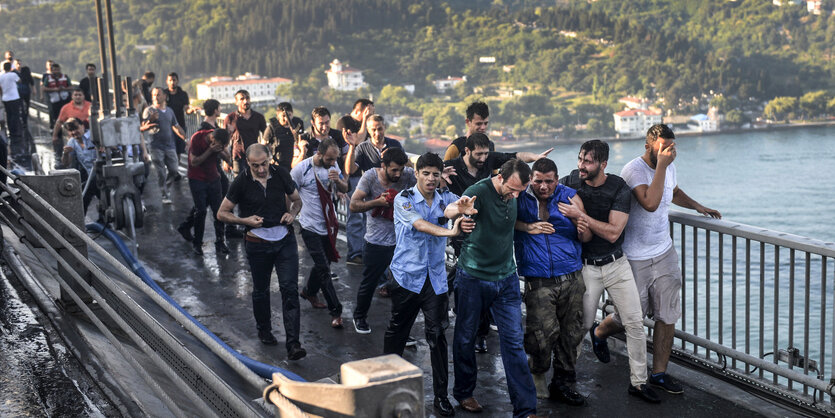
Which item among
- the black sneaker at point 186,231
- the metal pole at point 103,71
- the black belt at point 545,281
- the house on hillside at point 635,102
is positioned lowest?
the house on hillside at point 635,102

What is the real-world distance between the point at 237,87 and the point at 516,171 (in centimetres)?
12121

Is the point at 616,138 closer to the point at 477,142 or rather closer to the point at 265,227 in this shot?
the point at 477,142

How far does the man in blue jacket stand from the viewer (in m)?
6.03

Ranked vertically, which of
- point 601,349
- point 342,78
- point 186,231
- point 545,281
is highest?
point 342,78

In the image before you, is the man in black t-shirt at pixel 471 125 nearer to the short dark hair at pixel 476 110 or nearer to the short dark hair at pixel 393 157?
the short dark hair at pixel 476 110

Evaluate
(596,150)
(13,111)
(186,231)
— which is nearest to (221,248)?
(186,231)

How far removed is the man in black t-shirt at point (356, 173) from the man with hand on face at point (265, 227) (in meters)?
1.96

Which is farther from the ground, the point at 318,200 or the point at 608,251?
the point at 318,200

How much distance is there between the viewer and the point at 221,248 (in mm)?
10789

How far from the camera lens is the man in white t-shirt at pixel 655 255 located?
20.4ft

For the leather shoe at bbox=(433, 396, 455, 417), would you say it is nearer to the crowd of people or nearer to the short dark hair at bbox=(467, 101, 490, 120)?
the crowd of people

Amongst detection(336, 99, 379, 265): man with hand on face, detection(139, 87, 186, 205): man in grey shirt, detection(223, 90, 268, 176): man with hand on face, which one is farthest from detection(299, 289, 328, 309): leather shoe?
detection(139, 87, 186, 205): man in grey shirt

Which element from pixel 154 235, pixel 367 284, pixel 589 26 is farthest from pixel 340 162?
pixel 589 26

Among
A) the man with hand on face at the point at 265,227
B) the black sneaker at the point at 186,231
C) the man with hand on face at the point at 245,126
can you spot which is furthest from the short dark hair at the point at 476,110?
the black sneaker at the point at 186,231
